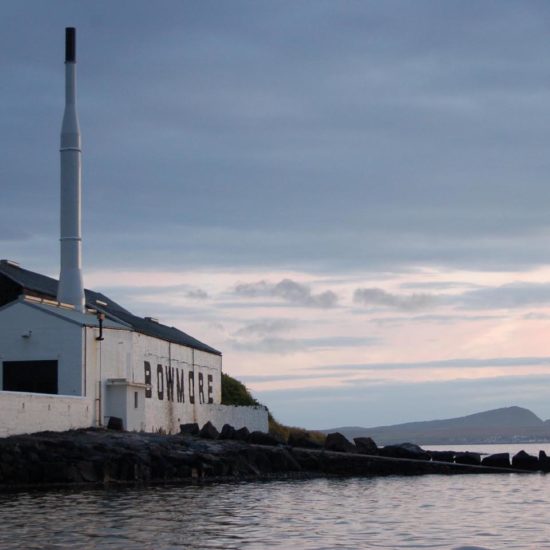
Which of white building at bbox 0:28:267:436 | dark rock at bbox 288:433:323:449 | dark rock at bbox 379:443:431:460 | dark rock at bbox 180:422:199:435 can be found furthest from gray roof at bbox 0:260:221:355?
dark rock at bbox 379:443:431:460

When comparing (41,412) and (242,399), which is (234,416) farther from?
(41,412)

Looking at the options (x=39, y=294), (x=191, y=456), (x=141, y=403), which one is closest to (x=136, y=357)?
(x=141, y=403)

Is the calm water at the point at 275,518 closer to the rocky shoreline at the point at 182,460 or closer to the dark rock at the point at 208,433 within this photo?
the rocky shoreline at the point at 182,460

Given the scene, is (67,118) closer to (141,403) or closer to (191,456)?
(141,403)

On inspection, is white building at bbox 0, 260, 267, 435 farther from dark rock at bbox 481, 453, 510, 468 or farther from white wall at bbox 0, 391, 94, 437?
dark rock at bbox 481, 453, 510, 468

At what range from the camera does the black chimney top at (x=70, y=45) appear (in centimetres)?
5325

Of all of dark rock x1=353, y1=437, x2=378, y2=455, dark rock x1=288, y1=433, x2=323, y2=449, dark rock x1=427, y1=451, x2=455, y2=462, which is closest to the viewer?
dark rock x1=288, y1=433, x2=323, y2=449

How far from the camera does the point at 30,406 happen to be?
3828cm

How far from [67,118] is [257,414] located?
20.9 m

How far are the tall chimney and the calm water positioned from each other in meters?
17.2

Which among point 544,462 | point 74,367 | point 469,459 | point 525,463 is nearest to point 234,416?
point 469,459

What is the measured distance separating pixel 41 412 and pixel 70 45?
70.3ft

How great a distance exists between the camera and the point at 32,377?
43812mm

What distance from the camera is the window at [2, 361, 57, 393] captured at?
4375 centimetres
